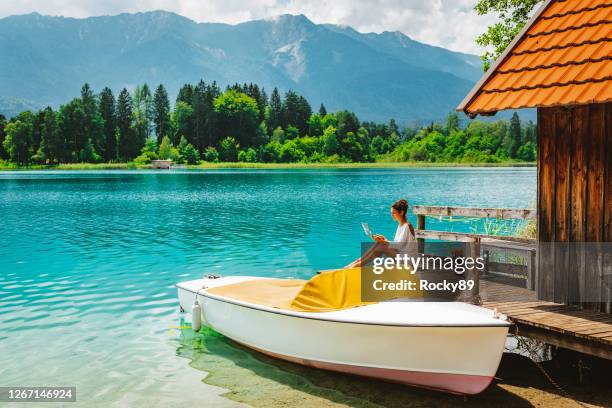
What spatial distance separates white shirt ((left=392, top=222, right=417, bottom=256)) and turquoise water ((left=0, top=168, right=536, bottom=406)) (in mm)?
3921

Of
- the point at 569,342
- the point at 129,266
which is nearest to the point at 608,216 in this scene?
the point at 569,342

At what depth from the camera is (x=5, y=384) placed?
9.60 metres

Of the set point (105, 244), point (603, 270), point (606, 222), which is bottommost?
point (105, 244)

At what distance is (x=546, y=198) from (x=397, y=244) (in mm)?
2306

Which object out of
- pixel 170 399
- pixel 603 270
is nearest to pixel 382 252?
pixel 603 270

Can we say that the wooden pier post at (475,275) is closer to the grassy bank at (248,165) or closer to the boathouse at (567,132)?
the boathouse at (567,132)

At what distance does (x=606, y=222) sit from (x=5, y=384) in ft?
31.4

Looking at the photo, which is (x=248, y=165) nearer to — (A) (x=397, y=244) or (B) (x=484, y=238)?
(B) (x=484, y=238)

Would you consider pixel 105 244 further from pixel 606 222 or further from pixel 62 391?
pixel 606 222

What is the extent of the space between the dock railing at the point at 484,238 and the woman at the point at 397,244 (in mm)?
919

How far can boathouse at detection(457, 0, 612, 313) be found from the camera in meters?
7.87

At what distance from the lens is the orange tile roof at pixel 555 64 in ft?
24.6

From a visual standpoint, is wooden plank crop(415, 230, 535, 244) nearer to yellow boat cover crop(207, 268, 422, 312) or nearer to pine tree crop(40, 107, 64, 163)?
yellow boat cover crop(207, 268, 422, 312)

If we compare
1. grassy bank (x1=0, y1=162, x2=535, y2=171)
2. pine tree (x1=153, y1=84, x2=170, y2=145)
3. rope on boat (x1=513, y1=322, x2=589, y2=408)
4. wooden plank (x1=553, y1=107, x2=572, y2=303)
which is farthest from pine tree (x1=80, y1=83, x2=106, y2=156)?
rope on boat (x1=513, y1=322, x2=589, y2=408)
